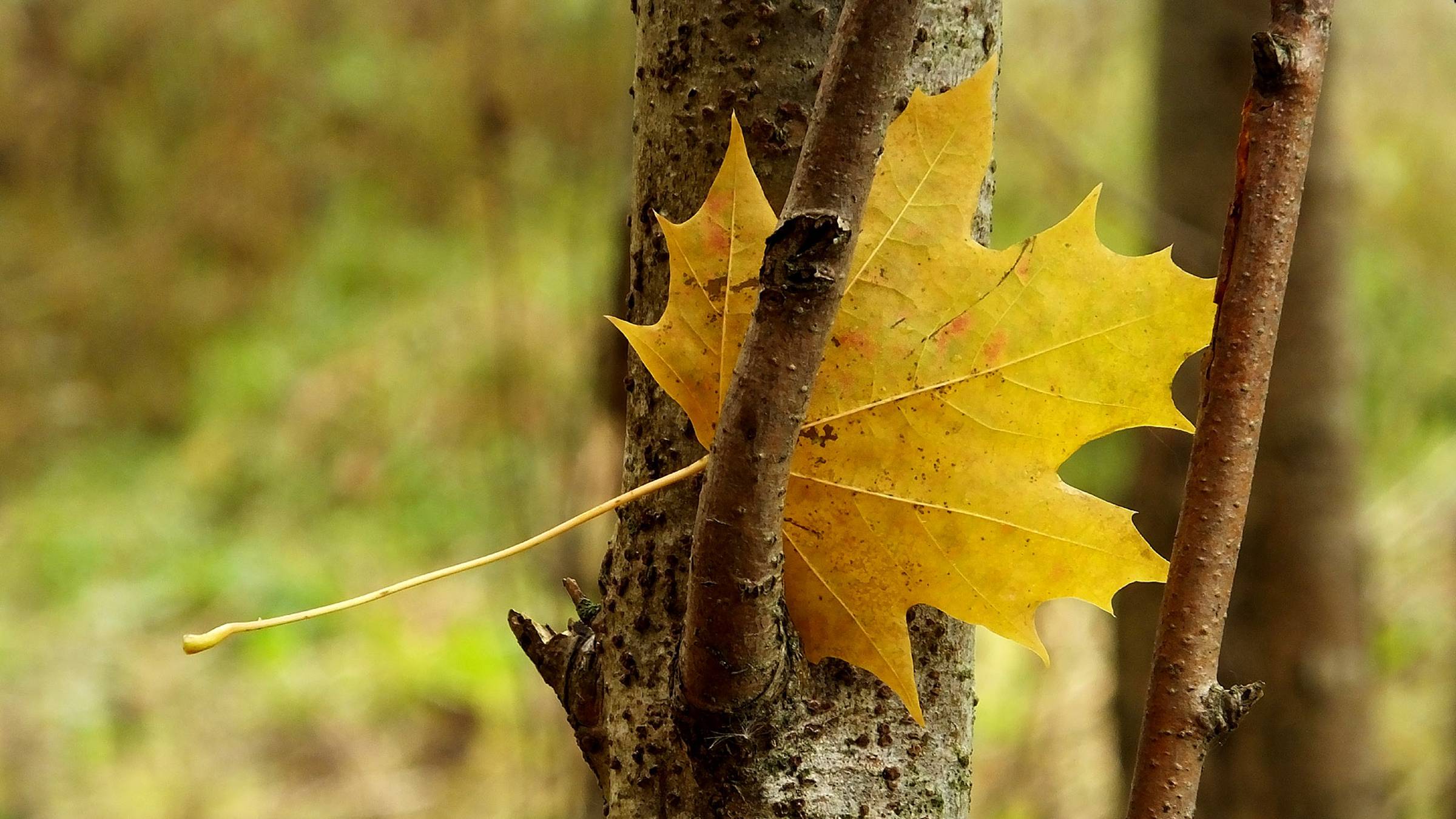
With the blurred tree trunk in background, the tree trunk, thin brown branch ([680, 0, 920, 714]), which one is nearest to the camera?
thin brown branch ([680, 0, 920, 714])

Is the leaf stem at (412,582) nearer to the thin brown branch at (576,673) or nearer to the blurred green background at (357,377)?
the thin brown branch at (576,673)

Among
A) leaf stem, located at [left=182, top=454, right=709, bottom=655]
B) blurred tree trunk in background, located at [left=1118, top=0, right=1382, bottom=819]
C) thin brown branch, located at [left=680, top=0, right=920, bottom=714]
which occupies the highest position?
blurred tree trunk in background, located at [left=1118, top=0, right=1382, bottom=819]

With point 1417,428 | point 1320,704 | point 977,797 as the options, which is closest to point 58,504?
point 977,797

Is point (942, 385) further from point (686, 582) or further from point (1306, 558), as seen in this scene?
point (1306, 558)

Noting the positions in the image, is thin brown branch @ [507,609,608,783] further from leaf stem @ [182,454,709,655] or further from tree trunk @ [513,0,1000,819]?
leaf stem @ [182,454,709,655]

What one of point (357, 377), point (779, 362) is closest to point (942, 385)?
point (779, 362)

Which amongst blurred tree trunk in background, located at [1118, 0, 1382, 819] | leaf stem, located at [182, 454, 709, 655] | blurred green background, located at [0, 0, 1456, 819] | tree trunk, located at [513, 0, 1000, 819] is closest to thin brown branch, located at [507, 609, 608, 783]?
tree trunk, located at [513, 0, 1000, 819]

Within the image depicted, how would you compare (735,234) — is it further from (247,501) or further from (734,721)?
(247,501)

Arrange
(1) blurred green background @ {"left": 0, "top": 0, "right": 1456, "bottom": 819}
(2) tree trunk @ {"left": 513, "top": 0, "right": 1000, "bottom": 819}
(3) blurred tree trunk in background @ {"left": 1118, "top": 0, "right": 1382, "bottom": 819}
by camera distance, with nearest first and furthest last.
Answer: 1. (2) tree trunk @ {"left": 513, "top": 0, "right": 1000, "bottom": 819}
2. (3) blurred tree trunk in background @ {"left": 1118, "top": 0, "right": 1382, "bottom": 819}
3. (1) blurred green background @ {"left": 0, "top": 0, "right": 1456, "bottom": 819}
